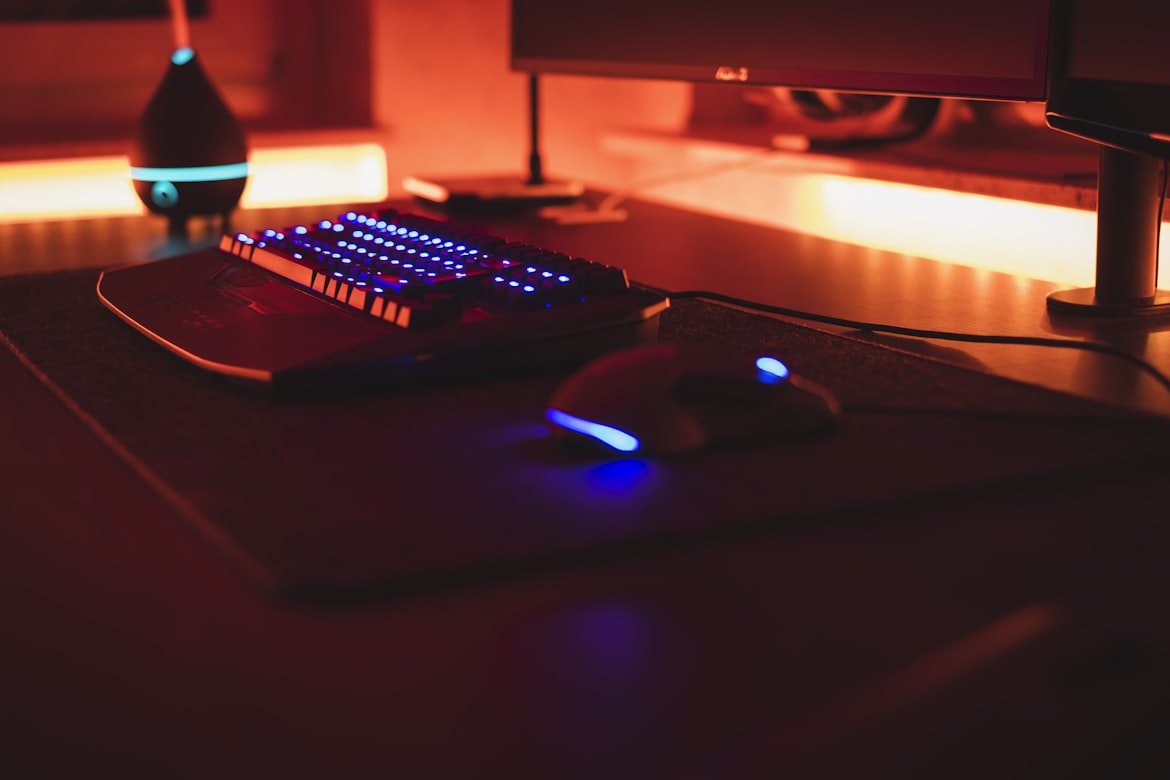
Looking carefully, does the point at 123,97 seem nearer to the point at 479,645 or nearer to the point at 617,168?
Result: the point at 617,168

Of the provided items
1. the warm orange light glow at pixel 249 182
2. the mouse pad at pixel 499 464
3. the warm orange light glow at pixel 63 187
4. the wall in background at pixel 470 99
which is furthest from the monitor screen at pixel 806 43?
the warm orange light glow at pixel 63 187

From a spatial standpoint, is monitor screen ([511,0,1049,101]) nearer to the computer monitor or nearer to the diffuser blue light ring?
the computer monitor

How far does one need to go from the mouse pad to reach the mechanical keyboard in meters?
0.02

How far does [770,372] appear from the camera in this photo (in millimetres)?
630

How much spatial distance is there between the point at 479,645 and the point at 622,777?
8 centimetres

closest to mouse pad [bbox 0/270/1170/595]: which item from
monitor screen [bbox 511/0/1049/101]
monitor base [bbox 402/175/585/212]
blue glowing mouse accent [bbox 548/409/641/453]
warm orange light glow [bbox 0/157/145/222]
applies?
blue glowing mouse accent [bbox 548/409/641/453]

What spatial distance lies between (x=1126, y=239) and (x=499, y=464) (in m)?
0.57

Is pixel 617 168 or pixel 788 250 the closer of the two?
pixel 788 250

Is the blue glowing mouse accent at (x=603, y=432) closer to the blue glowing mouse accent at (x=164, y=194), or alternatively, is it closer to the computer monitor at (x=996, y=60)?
the computer monitor at (x=996, y=60)

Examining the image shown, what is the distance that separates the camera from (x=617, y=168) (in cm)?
199

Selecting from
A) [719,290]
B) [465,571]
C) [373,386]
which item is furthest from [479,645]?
[719,290]

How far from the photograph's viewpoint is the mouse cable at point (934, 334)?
74 cm

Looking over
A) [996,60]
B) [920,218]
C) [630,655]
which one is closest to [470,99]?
[920,218]

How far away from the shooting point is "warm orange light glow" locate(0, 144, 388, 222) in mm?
2338
